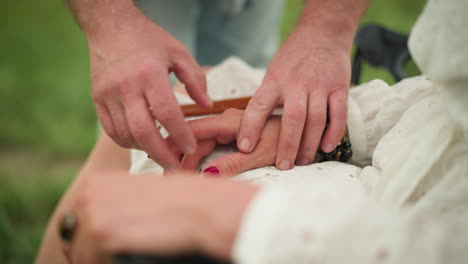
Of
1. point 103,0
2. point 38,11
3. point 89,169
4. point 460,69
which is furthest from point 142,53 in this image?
point 38,11

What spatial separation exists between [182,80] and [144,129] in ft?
0.48

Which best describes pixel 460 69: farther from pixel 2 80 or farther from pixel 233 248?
pixel 2 80

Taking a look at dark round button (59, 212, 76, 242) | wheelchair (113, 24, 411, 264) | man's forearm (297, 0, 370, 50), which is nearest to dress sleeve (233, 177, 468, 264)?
dark round button (59, 212, 76, 242)

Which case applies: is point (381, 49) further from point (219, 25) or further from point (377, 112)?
point (219, 25)

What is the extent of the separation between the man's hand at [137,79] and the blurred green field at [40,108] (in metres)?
0.81

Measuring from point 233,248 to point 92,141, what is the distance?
5.17 ft

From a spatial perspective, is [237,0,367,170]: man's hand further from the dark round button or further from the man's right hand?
the dark round button

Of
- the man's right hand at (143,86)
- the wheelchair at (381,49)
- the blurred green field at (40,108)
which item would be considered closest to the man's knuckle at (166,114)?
→ the man's right hand at (143,86)

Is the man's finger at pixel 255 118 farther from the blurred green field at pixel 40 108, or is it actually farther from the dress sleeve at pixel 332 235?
the blurred green field at pixel 40 108

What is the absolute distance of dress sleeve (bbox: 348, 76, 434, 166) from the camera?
2.43 ft

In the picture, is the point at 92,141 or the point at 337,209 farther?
the point at 92,141

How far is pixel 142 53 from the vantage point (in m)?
0.70

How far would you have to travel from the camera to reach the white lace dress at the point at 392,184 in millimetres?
367

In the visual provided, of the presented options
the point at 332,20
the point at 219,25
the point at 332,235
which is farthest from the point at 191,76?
the point at 219,25
